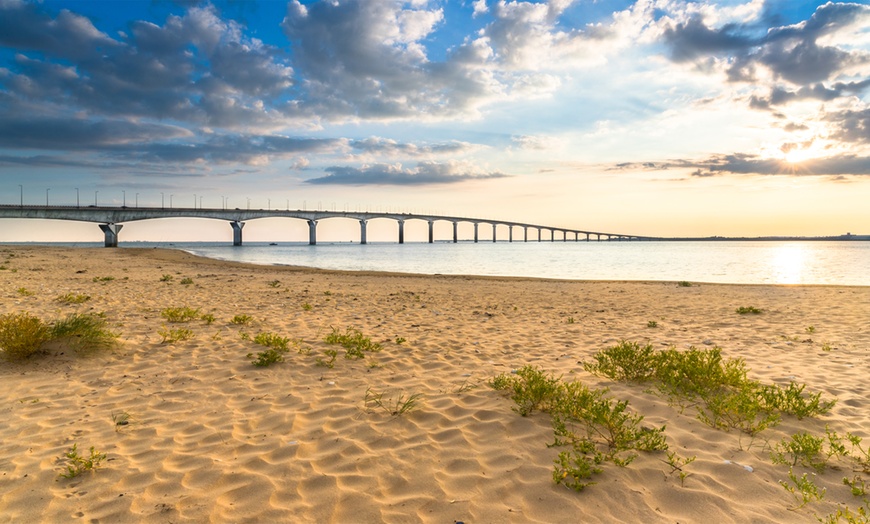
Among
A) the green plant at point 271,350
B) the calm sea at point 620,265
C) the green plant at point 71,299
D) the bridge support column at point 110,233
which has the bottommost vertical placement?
the calm sea at point 620,265

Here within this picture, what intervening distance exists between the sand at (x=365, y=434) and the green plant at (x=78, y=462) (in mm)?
83

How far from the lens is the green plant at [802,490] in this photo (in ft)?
11.5

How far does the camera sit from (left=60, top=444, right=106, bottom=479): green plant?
3.96 metres

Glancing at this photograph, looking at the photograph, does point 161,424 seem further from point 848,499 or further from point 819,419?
point 819,419

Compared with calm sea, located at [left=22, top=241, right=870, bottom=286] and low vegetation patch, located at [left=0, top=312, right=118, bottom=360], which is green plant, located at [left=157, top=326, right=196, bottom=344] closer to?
low vegetation patch, located at [left=0, top=312, right=118, bottom=360]

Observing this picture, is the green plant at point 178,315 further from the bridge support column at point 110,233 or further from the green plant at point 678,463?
the bridge support column at point 110,233

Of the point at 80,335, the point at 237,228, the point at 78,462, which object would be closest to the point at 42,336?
the point at 80,335

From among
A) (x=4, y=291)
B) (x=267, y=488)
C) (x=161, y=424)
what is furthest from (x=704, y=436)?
(x=4, y=291)

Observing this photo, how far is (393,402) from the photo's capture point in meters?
5.70

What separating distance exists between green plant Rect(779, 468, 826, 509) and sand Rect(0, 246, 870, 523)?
0.06 metres

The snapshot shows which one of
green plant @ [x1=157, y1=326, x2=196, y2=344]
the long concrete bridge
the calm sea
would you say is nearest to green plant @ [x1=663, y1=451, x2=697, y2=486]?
green plant @ [x1=157, y1=326, x2=196, y2=344]

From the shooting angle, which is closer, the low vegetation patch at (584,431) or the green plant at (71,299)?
the low vegetation patch at (584,431)

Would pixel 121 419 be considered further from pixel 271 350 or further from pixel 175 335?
pixel 175 335

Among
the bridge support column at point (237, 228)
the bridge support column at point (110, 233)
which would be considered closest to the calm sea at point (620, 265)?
the bridge support column at point (110, 233)
